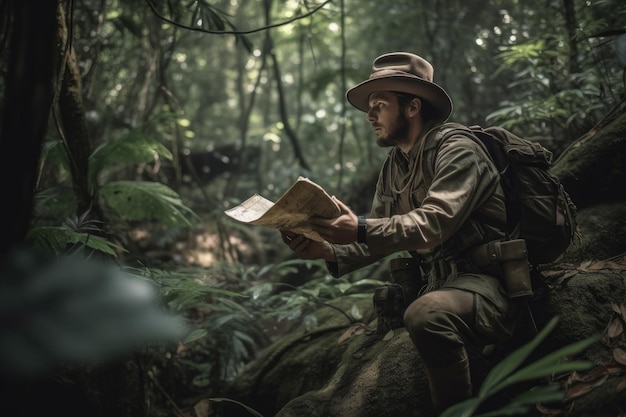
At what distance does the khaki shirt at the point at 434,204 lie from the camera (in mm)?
2602

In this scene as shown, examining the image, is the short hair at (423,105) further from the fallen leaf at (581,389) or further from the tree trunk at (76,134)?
the tree trunk at (76,134)

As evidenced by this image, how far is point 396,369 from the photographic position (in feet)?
11.2

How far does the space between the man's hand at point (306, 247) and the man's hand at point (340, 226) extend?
39 cm

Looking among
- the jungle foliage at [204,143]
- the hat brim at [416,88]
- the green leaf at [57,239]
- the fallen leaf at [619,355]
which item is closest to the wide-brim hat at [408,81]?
the hat brim at [416,88]

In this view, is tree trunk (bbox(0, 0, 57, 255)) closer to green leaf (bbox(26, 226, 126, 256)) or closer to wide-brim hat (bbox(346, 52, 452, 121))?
green leaf (bbox(26, 226, 126, 256))

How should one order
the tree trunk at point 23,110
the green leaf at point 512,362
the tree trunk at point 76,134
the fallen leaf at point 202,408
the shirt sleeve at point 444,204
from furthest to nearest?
the fallen leaf at point 202,408 < the tree trunk at point 76,134 < the shirt sleeve at point 444,204 < the green leaf at point 512,362 < the tree trunk at point 23,110

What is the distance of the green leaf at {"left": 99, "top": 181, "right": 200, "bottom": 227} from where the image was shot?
488cm

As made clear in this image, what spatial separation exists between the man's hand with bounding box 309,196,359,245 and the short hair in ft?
3.83

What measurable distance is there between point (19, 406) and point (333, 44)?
1154 centimetres

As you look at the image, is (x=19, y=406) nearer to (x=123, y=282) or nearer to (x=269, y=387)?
(x=123, y=282)

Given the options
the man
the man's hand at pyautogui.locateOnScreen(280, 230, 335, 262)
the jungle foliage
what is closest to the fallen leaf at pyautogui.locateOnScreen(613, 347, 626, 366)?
the man

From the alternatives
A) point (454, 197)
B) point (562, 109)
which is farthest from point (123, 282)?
point (562, 109)

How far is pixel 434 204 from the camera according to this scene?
8.74 ft

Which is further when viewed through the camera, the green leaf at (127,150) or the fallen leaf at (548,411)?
the green leaf at (127,150)
